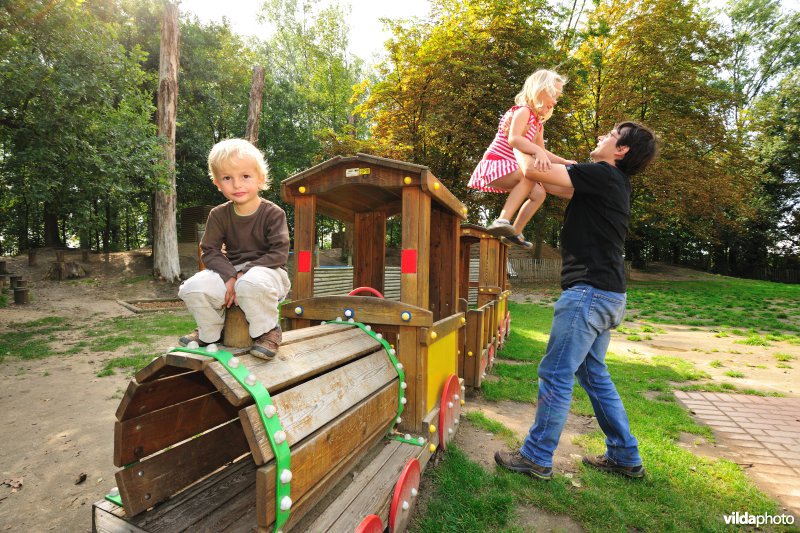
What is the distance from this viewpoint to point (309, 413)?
5.87ft

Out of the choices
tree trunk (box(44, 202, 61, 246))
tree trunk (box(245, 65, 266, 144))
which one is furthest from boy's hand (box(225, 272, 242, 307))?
tree trunk (box(44, 202, 61, 246))

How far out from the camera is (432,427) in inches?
121

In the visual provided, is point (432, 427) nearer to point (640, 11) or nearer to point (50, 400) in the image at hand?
point (50, 400)

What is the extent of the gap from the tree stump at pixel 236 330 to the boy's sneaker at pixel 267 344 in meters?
0.05

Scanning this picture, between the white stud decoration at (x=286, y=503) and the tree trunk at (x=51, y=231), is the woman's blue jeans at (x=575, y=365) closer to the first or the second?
the white stud decoration at (x=286, y=503)

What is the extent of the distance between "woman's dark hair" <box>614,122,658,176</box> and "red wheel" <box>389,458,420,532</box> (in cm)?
262

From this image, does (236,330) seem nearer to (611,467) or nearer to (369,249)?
(369,249)

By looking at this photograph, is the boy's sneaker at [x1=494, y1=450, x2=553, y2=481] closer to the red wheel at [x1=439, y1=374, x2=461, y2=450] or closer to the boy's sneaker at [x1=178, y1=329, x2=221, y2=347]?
the red wheel at [x1=439, y1=374, x2=461, y2=450]

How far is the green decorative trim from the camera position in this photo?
4.91 feet

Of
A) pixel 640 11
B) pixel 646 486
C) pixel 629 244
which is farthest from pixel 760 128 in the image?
pixel 646 486

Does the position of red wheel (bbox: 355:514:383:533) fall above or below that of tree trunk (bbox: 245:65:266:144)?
below

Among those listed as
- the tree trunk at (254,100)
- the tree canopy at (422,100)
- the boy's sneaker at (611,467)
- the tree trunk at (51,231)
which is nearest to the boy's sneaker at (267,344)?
the boy's sneaker at (611,467)

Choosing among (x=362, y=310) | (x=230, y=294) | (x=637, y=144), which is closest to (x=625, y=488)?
(x=362, y=310)

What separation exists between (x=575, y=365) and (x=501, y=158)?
1659mm
